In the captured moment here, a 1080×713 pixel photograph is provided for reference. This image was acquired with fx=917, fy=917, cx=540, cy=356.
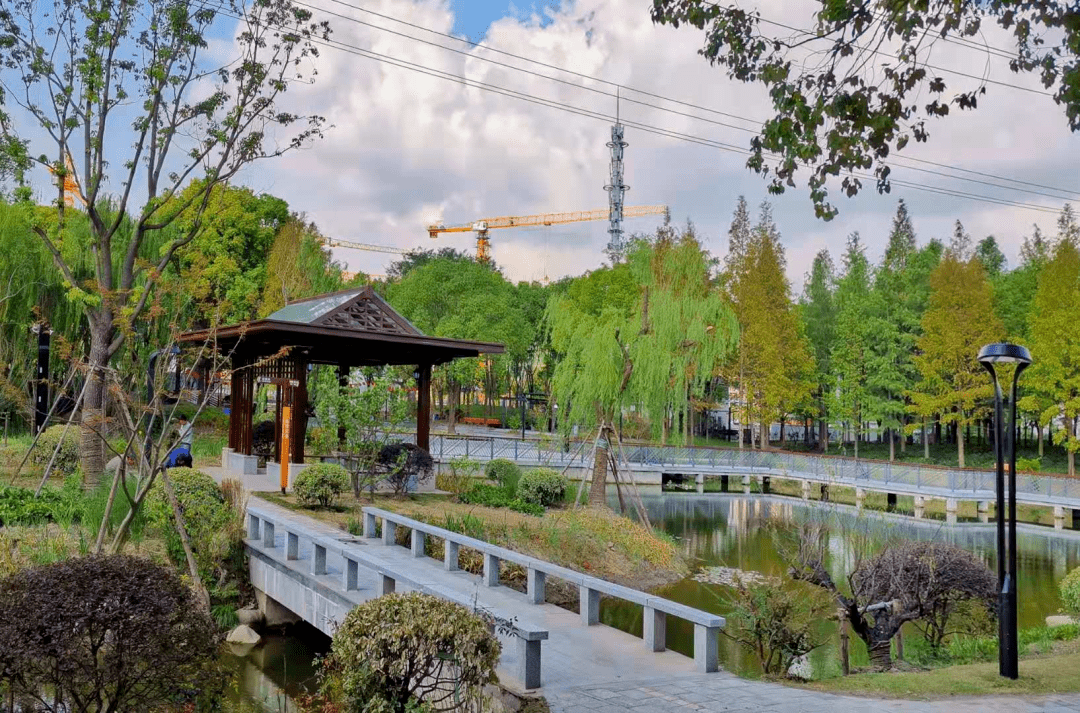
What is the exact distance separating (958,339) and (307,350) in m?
22.5

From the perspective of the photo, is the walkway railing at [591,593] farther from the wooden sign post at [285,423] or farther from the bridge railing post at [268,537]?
the wooden sign post at [285,423]

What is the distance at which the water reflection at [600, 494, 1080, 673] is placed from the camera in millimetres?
10703

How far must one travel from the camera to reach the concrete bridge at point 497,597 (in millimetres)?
6340

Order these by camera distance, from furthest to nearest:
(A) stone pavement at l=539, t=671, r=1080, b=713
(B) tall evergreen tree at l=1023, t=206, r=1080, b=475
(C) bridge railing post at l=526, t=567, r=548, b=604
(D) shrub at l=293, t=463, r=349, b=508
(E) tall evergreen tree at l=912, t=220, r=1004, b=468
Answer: (E) tall evergreen tree at l=912, t=220, r=1004, b=468 → (B) tall evergreen tree at l=1023, t=206, r=1080, b=475 → (D) shrub at l=293, t=463, r=349, b=508 → (C) bridge railing post at l=526, t=567, r=548, b=604 → (A) stone pavement at l=539, t=671, r=1080, b=713

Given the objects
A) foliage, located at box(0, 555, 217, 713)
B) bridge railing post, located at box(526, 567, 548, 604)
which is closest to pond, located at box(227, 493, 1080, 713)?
bridge railing post, located at box(526, 567, 548, 604)

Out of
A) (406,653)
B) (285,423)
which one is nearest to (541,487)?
(285,423)

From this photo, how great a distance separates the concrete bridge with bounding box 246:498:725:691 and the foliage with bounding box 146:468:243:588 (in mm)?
243

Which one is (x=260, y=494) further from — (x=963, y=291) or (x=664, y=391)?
(x=963, y=291)

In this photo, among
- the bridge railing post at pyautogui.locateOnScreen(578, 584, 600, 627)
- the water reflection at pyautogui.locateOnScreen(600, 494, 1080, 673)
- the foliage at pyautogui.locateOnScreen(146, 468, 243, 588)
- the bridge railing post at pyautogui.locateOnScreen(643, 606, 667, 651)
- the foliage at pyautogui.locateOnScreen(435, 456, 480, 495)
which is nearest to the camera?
the bridge railing post at pyautogui.locateOnScreen(643, 606, 667, 651)

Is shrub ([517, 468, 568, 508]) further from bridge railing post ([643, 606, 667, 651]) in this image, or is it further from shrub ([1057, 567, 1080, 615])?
bridge railing post ([643, 606, 667, 651])

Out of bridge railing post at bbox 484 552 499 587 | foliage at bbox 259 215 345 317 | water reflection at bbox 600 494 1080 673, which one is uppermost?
foliage at bbox 259 215 345 317

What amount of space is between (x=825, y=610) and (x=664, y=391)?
1103 cm

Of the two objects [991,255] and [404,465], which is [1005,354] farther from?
[991,255]

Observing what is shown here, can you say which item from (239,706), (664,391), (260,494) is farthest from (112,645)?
(664,391)
